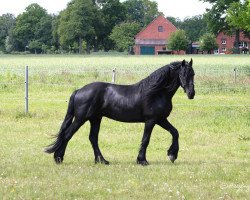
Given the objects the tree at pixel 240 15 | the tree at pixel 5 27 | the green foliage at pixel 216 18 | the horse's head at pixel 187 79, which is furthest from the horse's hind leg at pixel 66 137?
the tree at pixel 5 27

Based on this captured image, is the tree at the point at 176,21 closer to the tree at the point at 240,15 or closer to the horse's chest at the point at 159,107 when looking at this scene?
the tree at the point at 240,15

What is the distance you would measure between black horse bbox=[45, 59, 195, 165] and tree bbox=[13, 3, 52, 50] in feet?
401

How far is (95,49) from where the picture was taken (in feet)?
417

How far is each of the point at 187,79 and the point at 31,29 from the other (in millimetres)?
128218

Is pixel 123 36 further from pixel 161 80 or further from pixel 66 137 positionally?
pixel 161 80

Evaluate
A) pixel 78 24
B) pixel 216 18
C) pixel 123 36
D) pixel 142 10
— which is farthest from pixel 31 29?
pixel 216 18

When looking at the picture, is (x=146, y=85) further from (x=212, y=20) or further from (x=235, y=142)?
(x=212, y=20)

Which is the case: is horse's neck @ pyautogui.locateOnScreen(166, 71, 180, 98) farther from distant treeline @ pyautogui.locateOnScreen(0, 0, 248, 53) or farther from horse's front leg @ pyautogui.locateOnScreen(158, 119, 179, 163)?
distant treeline @ pyautogui.locateOnScreen(0, 0, 248, 53)

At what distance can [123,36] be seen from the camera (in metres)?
120

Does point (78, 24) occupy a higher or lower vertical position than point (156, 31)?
higher

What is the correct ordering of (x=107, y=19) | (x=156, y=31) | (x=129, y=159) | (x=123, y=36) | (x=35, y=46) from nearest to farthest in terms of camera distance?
(x=129, y=159) < (x=123, y=36) < (x=156, y=31) < (x=35, y=46) < (x=107, y=19)

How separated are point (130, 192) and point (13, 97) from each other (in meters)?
17.5

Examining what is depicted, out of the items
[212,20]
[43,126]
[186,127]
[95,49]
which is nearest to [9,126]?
[43,126]

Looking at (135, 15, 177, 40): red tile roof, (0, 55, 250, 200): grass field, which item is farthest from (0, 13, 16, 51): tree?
(0, 55, 250, 200): grass field
